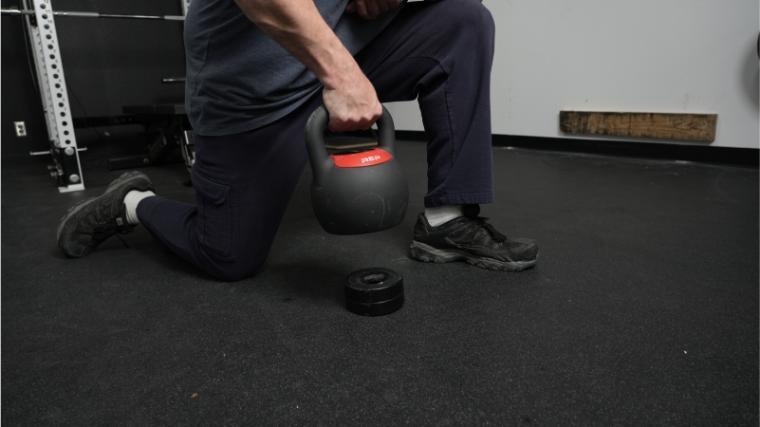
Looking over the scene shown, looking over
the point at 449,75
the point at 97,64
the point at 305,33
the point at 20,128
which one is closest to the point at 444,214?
the point at 449,75

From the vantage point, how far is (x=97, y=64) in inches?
130

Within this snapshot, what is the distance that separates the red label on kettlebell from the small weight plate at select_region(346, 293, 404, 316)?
261mm

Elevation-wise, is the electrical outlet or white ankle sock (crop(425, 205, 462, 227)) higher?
the electrical outlet

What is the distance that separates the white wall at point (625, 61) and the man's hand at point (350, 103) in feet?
7.09

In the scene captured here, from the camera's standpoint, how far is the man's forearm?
0.64 m

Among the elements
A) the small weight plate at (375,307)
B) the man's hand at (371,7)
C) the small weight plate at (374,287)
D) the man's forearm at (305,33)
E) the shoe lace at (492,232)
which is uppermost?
the man's hand at (371,7)

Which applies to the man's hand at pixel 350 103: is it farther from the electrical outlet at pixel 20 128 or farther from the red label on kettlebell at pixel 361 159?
the electrical outlet at pixel 20 128

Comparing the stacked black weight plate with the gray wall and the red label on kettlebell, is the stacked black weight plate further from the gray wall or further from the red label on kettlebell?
the gray wall

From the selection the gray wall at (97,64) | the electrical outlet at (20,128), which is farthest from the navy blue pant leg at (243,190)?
the electrical outlet at (20,128)

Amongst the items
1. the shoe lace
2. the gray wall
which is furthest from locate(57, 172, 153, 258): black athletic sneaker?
the gray wall

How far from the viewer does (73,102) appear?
3.29 m

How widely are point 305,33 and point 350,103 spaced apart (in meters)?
0.12

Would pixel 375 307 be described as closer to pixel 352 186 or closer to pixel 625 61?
pixel 352 186

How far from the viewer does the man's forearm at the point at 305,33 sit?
641 millimetres
